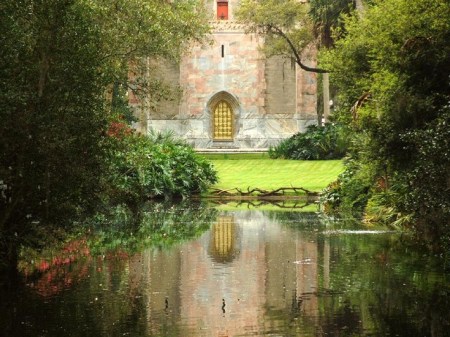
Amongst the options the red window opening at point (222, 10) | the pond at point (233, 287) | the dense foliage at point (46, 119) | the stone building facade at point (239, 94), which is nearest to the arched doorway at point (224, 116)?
the stone building facade at point (239, 94)

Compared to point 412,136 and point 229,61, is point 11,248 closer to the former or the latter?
point 412,136

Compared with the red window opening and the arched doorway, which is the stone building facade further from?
the red window opening

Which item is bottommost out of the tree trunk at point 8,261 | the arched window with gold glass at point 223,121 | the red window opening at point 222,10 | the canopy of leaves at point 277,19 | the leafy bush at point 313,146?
the tree trunk at point 8,261

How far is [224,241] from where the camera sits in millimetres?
20469

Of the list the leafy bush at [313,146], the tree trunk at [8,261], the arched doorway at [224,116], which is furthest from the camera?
the arched doorway at [224,116]

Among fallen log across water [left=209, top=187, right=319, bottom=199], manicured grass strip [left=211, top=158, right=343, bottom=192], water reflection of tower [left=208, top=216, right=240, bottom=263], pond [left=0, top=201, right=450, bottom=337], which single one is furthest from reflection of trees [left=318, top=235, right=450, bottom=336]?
manicured grass strip [left=211, top=158, right=343, bottom=192]

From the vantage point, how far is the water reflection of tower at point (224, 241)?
692 inches

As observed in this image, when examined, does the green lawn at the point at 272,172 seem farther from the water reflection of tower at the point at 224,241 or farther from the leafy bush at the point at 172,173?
the water reflection of tower at the point at 224,241

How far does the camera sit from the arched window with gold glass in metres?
61.9

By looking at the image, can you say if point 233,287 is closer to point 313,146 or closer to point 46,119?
point 46,119

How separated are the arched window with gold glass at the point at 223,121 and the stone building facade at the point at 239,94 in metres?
0.86

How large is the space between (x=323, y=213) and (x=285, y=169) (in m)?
18.0

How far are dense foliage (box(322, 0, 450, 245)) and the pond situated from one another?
1.11 m

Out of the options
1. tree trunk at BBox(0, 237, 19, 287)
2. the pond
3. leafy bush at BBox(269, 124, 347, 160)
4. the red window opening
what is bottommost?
the pond
